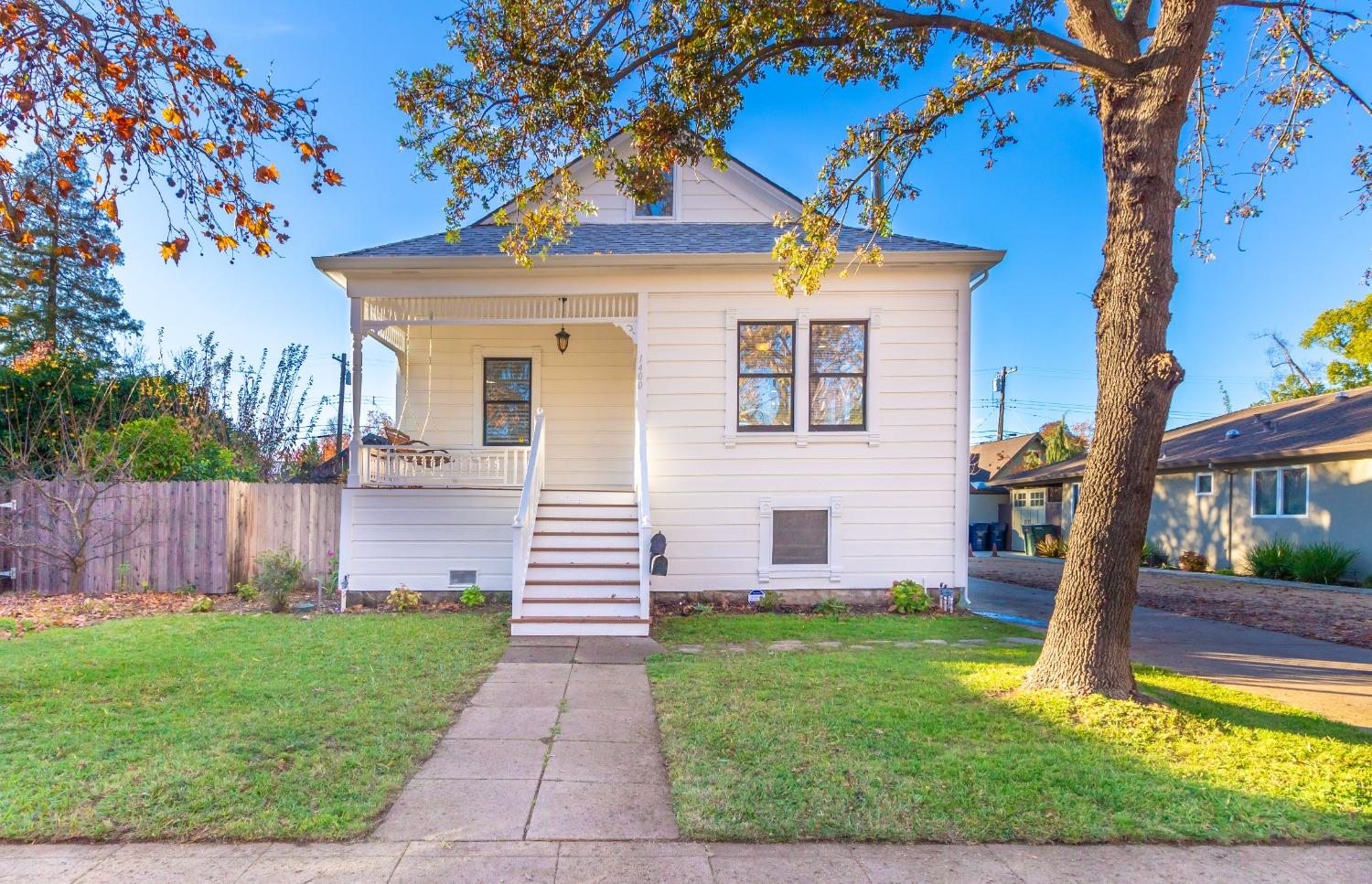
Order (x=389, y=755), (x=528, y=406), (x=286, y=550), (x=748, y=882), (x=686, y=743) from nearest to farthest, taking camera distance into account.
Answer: (x=748, y=882)
(x=389, y=755)
(x=686, y=743)
(x=286, y=550)
(x=528, y=406)

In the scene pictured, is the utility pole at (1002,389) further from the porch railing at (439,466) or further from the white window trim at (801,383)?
the porch railing at (439,466)

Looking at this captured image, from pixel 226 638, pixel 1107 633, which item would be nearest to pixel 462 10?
pixel 226 638

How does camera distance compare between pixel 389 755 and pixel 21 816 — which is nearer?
pixel 21 816

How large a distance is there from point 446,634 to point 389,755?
11.2ft

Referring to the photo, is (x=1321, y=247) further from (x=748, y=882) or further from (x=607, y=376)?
(x=748, y=882)

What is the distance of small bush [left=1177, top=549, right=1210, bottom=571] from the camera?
1677cm

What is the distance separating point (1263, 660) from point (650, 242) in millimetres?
8388

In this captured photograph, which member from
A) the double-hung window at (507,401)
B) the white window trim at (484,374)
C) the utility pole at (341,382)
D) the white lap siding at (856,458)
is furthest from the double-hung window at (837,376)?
the utility pole at (341,382)

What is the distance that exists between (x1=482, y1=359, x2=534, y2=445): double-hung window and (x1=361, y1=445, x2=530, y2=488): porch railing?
0.59 m

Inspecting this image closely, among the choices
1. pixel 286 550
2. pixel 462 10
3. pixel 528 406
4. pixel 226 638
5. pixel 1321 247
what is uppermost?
pixel 1321 247

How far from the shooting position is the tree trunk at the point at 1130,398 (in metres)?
4.67

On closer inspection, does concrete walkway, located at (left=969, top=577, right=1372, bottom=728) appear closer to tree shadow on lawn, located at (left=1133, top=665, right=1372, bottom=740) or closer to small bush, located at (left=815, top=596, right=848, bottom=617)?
tree shadow on lawn, located at (left=1133, top=665, right=1372, bottom=740)

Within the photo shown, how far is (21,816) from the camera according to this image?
296 cm

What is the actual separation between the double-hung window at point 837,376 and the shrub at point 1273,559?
11.7 meters
